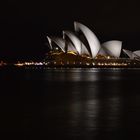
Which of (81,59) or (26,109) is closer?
(26,109)

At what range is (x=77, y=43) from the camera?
365ft

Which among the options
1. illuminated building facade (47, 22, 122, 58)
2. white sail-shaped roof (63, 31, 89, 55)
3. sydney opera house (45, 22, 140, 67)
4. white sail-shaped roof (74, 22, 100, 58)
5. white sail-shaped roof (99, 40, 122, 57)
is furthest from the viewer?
white sail-shaped roof (99, 40, 122, 57)

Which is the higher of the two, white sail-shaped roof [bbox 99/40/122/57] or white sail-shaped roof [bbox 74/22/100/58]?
white sail-shaped roof [bbox 74/22/100/58]

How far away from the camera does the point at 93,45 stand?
112m

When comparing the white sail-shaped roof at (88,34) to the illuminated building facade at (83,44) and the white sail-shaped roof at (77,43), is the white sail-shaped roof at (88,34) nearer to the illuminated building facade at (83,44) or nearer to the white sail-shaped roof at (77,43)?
the illuminated building facade at (83,44)

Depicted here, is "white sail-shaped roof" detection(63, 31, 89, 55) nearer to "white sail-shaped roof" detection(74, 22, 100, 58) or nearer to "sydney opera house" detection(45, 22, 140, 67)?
"sydney opera house" detection(45, 22, 140, 67)

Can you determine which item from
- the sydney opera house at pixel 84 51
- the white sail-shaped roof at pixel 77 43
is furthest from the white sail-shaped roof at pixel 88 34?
the white sail-shaped roof at pixel 77 43

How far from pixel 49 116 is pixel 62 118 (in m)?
0.89

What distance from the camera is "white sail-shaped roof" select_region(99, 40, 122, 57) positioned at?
123 metres

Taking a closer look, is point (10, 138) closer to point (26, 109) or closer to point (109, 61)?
point (26, 109)

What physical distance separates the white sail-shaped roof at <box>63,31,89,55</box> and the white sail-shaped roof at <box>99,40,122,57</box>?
20.4 feet

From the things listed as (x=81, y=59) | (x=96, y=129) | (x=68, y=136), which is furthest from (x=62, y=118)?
(x=81, y=59)

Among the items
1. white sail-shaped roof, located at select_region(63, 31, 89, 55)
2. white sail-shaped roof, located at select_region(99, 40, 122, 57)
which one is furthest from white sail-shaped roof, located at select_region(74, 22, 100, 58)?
white sail-shaped roof, located at select_region(99, 40, 122, 57)

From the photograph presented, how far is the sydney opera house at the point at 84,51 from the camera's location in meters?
105
